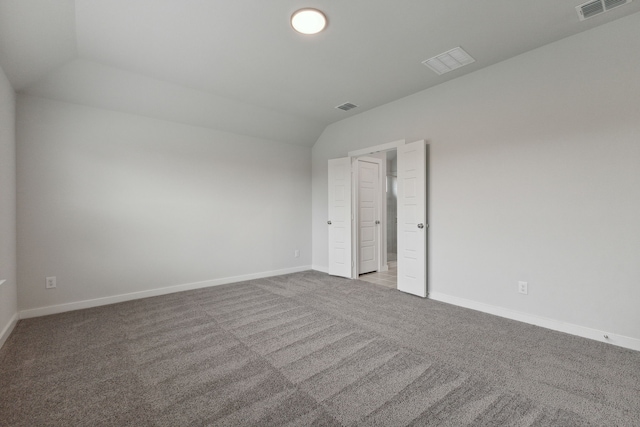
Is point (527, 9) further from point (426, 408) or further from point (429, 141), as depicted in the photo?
point (426, 408)

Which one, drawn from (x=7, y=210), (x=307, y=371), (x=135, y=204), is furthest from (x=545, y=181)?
(x=7, y=210)

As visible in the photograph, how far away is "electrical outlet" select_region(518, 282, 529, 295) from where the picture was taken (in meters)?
2.91

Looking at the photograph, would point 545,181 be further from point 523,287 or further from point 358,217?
point 358,217

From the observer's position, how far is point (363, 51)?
287 cm

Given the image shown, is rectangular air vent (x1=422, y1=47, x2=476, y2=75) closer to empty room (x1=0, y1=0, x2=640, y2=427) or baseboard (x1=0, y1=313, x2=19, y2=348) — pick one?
empty room (x1=0, y1=0, x2=640, y2=427)

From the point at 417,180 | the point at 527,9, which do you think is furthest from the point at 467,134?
the point at 527,9

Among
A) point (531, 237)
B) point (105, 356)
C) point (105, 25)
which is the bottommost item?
point (105, 356)

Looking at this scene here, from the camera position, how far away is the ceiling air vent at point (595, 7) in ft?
7.20

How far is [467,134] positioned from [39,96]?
16.9 ft

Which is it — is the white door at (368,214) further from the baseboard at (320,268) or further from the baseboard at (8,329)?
the baseboard at (8,329)

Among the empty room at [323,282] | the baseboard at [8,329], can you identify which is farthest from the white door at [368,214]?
the baseboard at [8,329]

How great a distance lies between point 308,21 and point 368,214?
3.69m

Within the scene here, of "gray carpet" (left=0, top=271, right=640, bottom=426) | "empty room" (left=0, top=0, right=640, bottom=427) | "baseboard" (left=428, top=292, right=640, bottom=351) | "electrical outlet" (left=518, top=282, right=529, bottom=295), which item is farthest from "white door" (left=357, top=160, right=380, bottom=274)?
"electrical outlet" (left=518, top=282, right=529, bottom=295)

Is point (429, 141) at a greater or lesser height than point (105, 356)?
greater
